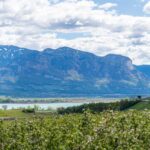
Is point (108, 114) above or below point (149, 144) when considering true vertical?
above

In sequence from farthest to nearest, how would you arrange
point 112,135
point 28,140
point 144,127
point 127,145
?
point 28,140, point 144,127, point 112,135, point 127,145

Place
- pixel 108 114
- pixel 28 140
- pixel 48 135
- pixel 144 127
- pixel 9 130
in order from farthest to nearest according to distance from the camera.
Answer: pixel 9 130 → pixel 48 135 → pixel 28 140 → pixel 144 127 → pixel 108 114

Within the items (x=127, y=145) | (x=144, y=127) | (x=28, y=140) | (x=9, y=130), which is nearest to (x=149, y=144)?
(x=144, y=127)

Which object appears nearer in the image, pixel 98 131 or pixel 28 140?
pixel 98 131

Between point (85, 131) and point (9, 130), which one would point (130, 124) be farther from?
point (9, 130)

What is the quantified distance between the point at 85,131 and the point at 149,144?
7385mm

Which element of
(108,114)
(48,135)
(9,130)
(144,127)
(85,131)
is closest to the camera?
(108,114)

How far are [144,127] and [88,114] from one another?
4.29 metres

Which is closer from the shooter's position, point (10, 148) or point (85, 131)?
point (85, 131)

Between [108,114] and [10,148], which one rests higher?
[108,114]

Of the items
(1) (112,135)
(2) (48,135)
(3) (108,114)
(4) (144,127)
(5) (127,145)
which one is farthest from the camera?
(2) (48,135)

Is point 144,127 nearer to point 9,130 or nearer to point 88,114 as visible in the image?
point 88,114

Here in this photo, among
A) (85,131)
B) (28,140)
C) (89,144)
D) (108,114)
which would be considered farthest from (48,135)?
(89,144)

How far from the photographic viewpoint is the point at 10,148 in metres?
43.5
